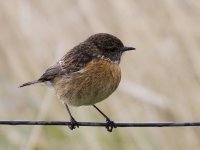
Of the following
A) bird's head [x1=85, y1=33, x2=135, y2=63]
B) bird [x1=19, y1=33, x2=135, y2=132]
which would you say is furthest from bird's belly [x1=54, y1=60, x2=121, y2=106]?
bird's head [x1=85, y1=33, x2=135, y2=63]

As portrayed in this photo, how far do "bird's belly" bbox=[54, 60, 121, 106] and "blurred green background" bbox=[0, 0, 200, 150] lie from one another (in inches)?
21.1

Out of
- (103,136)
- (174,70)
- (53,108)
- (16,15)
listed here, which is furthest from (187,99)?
(16,15)

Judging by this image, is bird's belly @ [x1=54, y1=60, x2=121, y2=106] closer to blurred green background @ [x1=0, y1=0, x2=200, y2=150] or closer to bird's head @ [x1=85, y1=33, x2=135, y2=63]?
bird's head @ [x1=85, y1=33, x2=135, y2=63]

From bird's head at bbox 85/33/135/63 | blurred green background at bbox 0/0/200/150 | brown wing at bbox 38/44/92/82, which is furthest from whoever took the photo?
blurred green background at bbox 0/0/200/150

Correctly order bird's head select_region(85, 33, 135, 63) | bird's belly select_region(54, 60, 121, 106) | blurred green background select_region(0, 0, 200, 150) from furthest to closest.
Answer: blurred green background select_region(0, 0, 200, 150), bird's head select_region(85, 33, 135, 63), bird's belly select_region(54, 60, 121, 106)

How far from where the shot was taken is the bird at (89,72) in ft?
13.4

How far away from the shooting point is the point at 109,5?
4.79 meters

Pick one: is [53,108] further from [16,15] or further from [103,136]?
[16,15]

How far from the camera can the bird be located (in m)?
4.07

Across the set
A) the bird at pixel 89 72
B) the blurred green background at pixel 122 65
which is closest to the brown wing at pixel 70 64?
the bird at pixel 89 72

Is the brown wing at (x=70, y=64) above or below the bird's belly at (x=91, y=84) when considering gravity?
above

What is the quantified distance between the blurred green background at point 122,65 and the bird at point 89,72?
0.27 m

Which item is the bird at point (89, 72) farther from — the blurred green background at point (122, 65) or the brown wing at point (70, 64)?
the blurred green background at point (122, 65)

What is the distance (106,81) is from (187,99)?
91 centimetres
